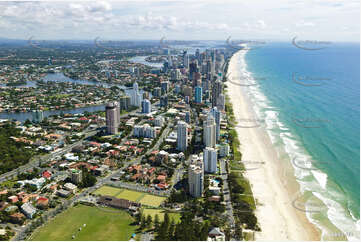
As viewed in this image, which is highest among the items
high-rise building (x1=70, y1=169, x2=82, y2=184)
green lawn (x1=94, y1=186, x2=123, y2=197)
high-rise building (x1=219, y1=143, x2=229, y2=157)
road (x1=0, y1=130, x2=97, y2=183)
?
high-rise building (x1=219, y1=143, x2=229, y2=157)

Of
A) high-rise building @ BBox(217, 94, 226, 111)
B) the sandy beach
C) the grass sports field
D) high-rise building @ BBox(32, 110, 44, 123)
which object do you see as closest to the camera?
the sandy beach

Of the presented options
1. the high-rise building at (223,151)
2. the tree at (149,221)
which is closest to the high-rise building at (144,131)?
the high-rise building at (223,151)

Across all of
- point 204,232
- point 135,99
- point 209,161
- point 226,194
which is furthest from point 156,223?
point 135,99

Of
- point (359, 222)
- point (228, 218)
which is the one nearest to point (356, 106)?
point (359, 222)

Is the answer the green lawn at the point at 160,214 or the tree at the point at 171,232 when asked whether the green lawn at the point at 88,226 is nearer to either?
the green lawn at the point at 160,214

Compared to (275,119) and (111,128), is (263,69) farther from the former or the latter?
(111,128)

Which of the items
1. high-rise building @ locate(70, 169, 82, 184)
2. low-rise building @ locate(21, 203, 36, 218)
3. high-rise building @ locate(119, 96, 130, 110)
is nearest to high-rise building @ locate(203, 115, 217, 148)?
high-rise building @ locate(70, 169, 82, 184)

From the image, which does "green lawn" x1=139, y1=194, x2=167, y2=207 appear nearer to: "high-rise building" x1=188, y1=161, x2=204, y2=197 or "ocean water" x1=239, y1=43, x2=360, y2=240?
"high-rise building" x1=188, y1=161, x2=204, y2=197
